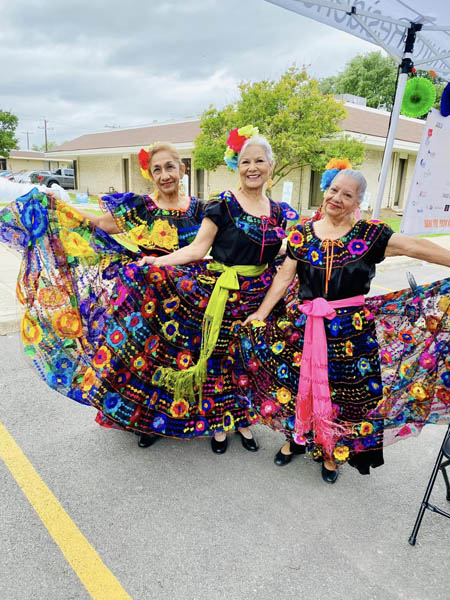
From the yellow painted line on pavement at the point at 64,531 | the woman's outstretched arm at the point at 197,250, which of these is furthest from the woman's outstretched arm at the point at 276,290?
the yellow painted line on pavement at the point at 64,531

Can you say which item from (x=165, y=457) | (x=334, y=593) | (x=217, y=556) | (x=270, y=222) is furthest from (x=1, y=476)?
(x=270, y=222)

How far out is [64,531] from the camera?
2.14 metres

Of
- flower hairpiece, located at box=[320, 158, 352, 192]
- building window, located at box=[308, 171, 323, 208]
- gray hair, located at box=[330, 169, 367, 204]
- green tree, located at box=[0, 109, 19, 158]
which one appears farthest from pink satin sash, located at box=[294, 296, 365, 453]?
green tree, located at box=[0, 109, 19, 158]

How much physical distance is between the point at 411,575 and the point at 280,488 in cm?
79

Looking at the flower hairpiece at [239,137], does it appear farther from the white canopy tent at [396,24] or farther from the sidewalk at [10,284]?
the white canopy tent at [396,24]

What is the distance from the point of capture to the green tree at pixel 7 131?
2877cm

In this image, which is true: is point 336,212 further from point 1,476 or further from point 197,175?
point 197,175

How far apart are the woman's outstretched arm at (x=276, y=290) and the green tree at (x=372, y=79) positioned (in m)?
32.6

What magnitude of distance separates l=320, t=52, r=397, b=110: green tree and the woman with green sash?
32440mm

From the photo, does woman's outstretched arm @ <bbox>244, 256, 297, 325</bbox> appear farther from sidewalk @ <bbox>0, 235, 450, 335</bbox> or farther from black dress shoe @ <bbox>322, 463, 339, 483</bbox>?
sidewalk @ <bbox>0, 235, 450, 335</bbox>

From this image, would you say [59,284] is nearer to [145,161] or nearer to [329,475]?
[145,161]

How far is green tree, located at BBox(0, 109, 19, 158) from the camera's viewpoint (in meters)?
28.8

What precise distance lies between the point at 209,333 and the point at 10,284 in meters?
4.64

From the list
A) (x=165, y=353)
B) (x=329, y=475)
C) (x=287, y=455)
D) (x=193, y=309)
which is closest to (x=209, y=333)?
(x=193, y=309)
